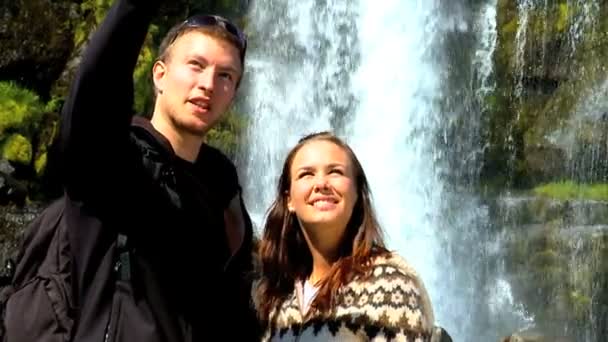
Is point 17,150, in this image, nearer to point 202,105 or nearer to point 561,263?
point 561,263

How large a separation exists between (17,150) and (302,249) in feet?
41.5

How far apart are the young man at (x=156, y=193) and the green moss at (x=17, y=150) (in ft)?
42.3

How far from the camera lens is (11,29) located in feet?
52.3

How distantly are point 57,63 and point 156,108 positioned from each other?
48.3 feet

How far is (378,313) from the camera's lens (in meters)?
2.45

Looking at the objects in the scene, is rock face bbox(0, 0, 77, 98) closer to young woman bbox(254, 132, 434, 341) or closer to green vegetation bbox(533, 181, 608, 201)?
green vegetation bbox(533, 181, 608, 201)

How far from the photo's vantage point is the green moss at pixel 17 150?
47.7 feet

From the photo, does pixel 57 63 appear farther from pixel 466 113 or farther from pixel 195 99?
pixel 195 99

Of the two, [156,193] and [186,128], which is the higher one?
[186,128]

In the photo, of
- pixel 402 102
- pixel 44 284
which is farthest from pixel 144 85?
pixel 44 284

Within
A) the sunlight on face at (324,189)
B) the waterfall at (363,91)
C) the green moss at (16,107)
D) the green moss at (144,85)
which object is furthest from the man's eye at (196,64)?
the waterfall at (363,91)

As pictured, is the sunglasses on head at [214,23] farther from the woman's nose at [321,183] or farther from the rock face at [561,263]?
the rock face at [561,263]

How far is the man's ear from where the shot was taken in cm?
219

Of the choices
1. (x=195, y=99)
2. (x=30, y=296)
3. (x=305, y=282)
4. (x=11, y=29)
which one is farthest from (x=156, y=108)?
(x=11, y=29)
